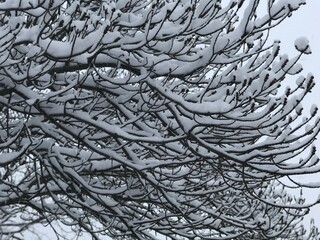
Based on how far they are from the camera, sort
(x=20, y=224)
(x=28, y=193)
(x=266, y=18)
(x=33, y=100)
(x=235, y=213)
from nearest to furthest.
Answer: (x=33, y=100) < (x=266, y=18) < (x=28, y=193) < (x=235, y=213) < (x=20, y=224)

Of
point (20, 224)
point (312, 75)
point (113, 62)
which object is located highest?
point (20, 224)

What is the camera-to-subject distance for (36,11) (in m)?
4.35

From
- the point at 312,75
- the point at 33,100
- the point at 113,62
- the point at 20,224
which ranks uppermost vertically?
the point at 20,224

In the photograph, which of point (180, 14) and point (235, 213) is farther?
point (235, 213)

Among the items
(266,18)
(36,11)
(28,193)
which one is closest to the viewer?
(36,11)

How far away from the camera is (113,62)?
5.20 meters

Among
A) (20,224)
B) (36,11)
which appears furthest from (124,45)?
(20,224)

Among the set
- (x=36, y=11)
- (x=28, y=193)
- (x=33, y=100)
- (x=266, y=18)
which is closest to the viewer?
(x=36, y=11)

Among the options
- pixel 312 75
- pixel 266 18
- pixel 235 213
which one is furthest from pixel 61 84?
pixel 235 213

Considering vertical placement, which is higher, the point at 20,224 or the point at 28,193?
the point at 20,224

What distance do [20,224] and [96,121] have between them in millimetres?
9183

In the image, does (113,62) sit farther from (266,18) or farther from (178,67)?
(266,18)

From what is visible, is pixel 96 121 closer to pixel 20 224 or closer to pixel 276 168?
pixel 276 168

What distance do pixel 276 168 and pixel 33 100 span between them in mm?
2138
